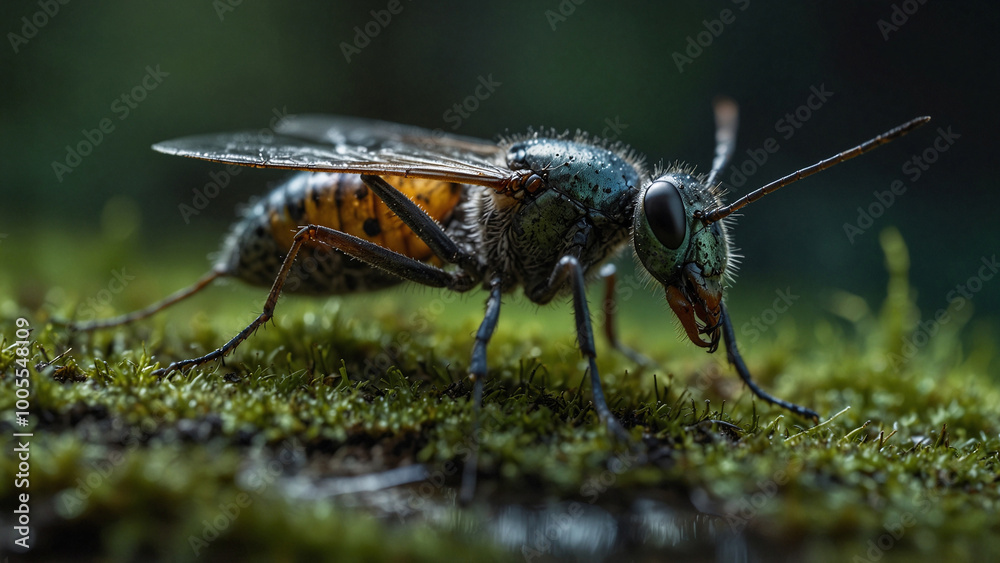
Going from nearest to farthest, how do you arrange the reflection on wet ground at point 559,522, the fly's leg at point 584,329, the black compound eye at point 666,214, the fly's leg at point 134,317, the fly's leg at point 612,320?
the reflection on wet ground at point 559,522, the fly's leg at point 584,329, the black compound eye at point 666,214, the fly's leg at point 134,317, the fly's leg at point 612,320

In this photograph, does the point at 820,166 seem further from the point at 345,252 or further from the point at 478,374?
the point at 345,252

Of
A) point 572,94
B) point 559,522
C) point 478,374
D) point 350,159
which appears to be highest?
point 572,94

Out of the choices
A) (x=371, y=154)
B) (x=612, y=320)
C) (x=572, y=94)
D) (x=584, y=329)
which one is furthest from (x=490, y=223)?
(x=572, y=94)

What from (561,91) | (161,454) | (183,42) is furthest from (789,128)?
(161,454)

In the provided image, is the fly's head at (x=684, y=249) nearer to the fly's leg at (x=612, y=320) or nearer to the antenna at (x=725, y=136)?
the antenna at (x=725, y=136)

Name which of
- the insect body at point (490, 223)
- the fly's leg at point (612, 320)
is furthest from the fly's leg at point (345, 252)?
the fly's leg at point (612, 320)

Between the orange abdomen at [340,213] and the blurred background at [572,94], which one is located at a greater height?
the blurred background at [572,94]

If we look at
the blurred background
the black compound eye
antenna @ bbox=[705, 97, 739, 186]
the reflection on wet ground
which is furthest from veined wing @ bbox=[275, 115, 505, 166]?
the blurred background
